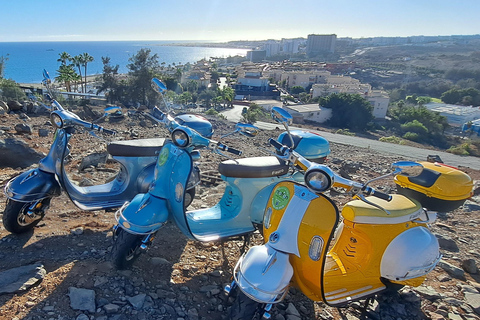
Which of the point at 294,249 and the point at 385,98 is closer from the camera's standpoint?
the point at 294,249

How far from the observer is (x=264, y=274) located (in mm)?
2139

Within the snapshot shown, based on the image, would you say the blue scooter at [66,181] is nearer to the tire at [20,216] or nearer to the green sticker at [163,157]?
the tire at [20,216]

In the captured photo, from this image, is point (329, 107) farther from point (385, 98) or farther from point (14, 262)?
point (14, 262)

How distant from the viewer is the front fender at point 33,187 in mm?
3273

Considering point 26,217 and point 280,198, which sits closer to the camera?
point 280,198

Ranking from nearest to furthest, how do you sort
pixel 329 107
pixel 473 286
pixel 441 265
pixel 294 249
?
1. pixel 294 249
2. pixel 473 286
3. pixel 441 265
4. pixel 329 107

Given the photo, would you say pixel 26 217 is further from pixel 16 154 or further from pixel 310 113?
pixel 310 113

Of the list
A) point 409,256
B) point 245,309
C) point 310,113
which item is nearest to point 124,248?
point 245,309

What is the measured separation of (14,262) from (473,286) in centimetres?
464

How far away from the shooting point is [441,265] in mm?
3658

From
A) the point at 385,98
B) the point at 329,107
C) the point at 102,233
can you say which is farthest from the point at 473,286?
the point at 385,98

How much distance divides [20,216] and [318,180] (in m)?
3.21

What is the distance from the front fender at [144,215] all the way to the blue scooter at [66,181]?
0.88 metres

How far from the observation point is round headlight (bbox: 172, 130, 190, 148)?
291cm
